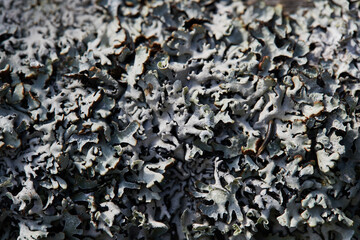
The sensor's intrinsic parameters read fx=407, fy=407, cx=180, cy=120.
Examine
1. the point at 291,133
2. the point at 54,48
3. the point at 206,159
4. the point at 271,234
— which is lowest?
the point at 271,234

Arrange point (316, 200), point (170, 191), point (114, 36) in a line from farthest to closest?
point (114, 36)
point (170, 191)
point (316, 200)

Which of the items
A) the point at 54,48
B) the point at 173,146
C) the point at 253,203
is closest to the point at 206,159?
the point at 173,146

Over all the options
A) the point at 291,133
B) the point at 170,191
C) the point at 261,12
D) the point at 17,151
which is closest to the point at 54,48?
the point at 17,151

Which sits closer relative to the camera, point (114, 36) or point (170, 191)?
point (170, 191)

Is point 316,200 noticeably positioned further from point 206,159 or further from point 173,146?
point 173,146

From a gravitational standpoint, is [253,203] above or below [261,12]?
below

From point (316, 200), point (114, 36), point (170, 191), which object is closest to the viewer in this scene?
point (316, 200)
